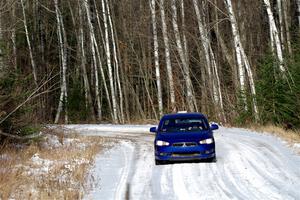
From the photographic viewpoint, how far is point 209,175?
1238cm

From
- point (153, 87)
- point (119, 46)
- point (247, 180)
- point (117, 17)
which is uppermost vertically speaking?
point (117, 17)

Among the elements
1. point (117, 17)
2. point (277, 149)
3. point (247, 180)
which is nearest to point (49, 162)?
point (247, 180)

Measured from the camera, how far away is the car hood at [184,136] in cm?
1435

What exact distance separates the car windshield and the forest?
8095 mm

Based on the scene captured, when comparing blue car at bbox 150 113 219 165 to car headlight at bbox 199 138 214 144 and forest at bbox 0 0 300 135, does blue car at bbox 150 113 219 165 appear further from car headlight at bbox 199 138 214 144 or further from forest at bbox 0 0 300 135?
forest at bbox 0 0 300 135

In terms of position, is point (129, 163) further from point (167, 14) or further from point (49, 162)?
point (167, 14)

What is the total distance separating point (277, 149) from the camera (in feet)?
52.9

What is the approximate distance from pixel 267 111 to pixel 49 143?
10.5 meters

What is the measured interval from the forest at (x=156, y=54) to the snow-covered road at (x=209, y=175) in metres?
8.23

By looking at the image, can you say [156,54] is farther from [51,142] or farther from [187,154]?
[187,154]

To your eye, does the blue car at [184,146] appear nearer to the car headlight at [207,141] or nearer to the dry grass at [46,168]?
the car headlight at [207,141]

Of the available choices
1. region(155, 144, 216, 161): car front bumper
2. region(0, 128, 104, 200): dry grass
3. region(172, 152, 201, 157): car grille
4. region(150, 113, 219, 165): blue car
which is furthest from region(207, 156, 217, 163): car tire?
region(0, 128, 104, 200): dry grass

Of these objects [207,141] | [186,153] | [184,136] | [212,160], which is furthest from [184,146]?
[212,160]

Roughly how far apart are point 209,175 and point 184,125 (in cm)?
365
